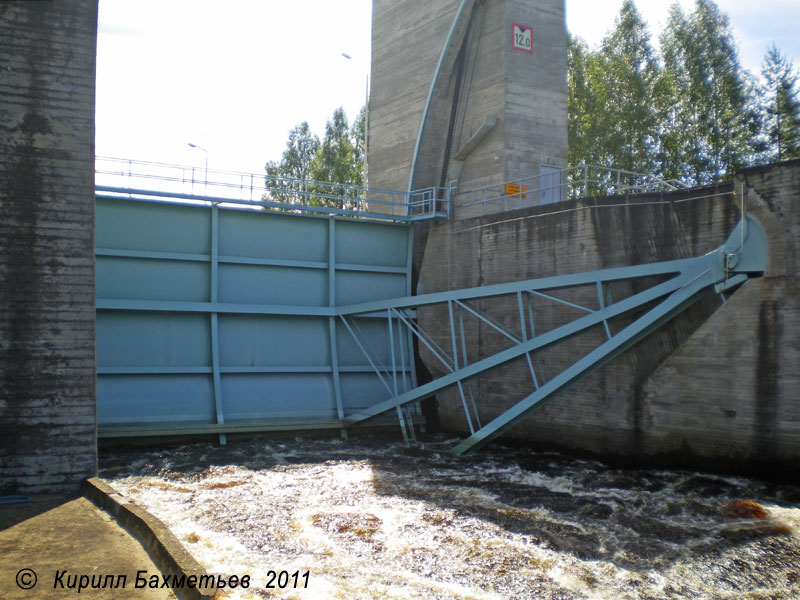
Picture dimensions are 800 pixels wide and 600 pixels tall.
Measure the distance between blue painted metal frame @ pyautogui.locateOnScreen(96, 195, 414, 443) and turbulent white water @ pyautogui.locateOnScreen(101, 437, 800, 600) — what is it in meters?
1.79

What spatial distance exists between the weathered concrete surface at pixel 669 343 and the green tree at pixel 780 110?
18410 millimetres

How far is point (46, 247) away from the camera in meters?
8.91

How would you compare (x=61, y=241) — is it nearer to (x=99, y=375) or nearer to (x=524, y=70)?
(x=99, y=375)

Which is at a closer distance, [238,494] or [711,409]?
[238,494]

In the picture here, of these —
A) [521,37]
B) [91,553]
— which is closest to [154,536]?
[91,553]

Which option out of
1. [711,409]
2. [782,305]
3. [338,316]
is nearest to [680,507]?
[711,409]

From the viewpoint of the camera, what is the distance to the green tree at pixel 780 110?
91.1 ft

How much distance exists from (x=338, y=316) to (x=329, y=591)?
33.0 feet

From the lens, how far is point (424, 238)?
1728 centimetres

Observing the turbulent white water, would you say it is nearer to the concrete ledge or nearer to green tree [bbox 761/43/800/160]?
the concrete ledge

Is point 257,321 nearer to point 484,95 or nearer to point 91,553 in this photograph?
point 484,95

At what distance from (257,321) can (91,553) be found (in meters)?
9.16

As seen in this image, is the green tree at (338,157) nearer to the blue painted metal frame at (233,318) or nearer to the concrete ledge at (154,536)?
the blue painted metal frame at (233,318)

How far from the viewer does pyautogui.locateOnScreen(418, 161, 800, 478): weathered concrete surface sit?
1038cm
